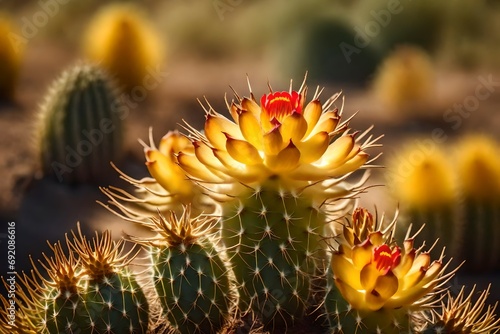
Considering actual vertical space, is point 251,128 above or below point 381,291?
above

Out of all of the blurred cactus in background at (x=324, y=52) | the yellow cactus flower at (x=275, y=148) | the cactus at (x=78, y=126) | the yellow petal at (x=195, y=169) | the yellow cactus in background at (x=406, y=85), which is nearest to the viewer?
the yellow cactus flower at (x=275, y=148)

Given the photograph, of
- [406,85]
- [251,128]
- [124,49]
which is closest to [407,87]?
[406,85]

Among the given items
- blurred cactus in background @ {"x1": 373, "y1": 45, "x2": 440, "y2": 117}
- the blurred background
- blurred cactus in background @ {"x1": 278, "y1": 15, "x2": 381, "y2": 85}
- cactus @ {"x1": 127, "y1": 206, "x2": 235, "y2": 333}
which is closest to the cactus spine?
cactus @ {"x1": 127, "y1": 206, "x2": 235, "y2": 333}

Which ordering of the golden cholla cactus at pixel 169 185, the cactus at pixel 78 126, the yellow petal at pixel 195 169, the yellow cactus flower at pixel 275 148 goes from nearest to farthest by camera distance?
the yellow cactus flower at pixel 275 148 < the yellow petal at pixel 195 169 < the golden cholla cactus at pixel 169 185 < the cactus at pixel 78 126

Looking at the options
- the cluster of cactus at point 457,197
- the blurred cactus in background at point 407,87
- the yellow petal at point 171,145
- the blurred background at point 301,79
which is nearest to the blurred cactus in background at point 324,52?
the blurred background at point 301,79

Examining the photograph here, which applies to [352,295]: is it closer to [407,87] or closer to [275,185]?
[275,185]

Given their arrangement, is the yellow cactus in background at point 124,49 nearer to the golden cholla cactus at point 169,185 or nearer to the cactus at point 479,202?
the cactus at point 479,202

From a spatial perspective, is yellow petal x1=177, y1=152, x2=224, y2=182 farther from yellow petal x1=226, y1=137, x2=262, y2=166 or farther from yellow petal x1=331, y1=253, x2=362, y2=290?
yellow petal x1=331, y1=253, x2=362, y2=290

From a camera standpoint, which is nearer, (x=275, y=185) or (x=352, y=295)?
(x=352, y=295)
